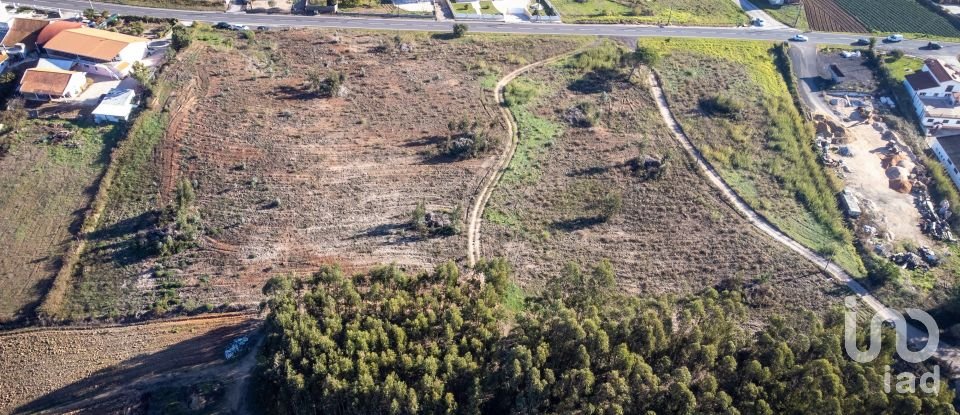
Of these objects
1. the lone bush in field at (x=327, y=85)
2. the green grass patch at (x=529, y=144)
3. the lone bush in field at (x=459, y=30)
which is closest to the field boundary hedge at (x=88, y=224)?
the lone bush in field at (x=327, y=85)

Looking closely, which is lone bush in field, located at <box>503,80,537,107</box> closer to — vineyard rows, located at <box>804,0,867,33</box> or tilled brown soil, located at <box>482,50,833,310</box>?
tilled brown soil, located at <box>482,50,833,310</box>

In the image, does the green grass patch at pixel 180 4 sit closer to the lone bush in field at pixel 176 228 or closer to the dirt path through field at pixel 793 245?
the lone bush in field at pixel 176 228

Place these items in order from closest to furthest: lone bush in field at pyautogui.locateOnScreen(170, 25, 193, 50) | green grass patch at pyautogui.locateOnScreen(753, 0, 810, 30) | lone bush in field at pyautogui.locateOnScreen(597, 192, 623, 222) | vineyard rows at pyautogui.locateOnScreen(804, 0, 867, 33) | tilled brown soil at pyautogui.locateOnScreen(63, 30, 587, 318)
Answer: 1. tilled brown soil at pyautogui.locateOnScreen(63, 30, 587, 318)
2. lone bush in field at pyautogui.locateOnScreen(597, 192, 623, 222)
3. lone bush in field at pyautogui.locateOnScreen(170, 25, 193, 50)
4. vineyard rows at pyautogui.locateOnScreen(804, 0, 867, 33)
5. green grass patch at pyautogui.locateOnScreen(753, 0, 810, 30)

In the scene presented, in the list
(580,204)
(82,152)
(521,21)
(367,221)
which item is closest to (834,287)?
(580,204)

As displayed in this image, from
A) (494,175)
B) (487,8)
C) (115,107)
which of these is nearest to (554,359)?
(494,175)

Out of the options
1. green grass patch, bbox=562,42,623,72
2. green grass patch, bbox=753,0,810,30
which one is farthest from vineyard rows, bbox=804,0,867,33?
green grass patch, bbox=562,42,623,72
